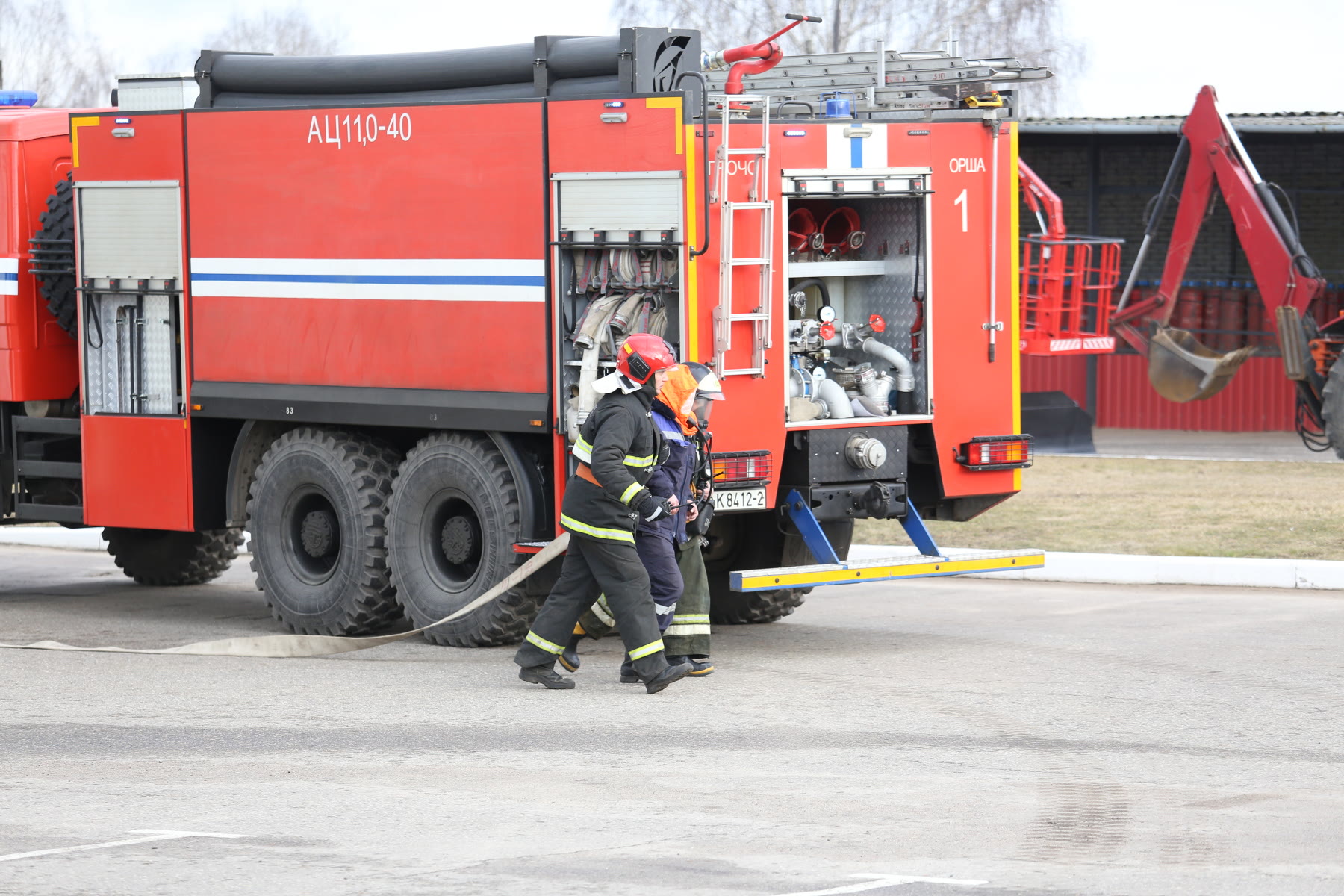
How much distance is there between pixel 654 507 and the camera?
384 inches

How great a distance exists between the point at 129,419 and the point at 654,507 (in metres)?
4.22

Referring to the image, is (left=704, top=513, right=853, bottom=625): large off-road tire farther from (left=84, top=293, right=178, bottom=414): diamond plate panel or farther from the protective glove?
(left=84, top=293, right=178, bottom=414): diamond plate panel

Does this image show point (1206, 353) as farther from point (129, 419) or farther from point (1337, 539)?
point (129, 419)

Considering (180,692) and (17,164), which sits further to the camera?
(17,164)

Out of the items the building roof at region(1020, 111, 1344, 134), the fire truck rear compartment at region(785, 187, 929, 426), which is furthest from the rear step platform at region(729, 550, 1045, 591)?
the building roof at region(1020, 111, 1344, 134)

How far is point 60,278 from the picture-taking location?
13.0m

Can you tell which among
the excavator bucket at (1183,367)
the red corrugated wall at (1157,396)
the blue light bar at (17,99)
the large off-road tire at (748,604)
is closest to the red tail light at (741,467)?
the large off-road tire at (748,604)

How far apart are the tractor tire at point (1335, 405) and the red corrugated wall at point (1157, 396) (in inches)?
201

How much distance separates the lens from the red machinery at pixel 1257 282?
20.5 meters

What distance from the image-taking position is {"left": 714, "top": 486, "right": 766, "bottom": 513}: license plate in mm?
10680

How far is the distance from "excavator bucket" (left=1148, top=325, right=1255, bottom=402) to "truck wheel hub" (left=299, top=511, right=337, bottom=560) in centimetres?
1228

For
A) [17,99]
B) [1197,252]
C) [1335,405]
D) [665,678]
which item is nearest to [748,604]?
[665,678]

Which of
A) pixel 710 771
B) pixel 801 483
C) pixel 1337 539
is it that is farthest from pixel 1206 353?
pixel 710 771

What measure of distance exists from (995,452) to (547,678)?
310 cm
